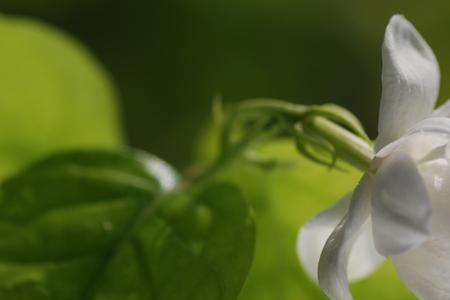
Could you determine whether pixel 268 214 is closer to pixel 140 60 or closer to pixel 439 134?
pixel 439 134

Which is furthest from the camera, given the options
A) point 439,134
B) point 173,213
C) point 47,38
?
point 47,38

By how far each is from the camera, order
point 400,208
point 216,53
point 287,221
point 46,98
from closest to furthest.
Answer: point 400,208
point 287,221
point 46,98
point 216,53

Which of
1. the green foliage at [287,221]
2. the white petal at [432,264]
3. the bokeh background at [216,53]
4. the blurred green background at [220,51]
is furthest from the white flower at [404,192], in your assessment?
the bokeh background at [216,53]

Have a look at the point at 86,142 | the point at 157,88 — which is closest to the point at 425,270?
the point at 86,142

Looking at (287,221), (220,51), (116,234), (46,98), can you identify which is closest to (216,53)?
(220,51)

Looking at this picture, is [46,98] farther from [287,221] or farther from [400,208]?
[400,208]

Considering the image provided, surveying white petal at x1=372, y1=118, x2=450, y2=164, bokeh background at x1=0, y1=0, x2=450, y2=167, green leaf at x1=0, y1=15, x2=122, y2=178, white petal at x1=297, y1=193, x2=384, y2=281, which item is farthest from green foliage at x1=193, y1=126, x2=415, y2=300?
bokeh background at x1=0, y1=0, x2=450, y2=167

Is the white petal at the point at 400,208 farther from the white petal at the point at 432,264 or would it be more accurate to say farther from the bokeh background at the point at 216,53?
the bokeh background at the point at 216,53

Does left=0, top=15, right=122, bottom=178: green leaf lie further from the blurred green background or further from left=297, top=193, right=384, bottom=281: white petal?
the blurred green background
